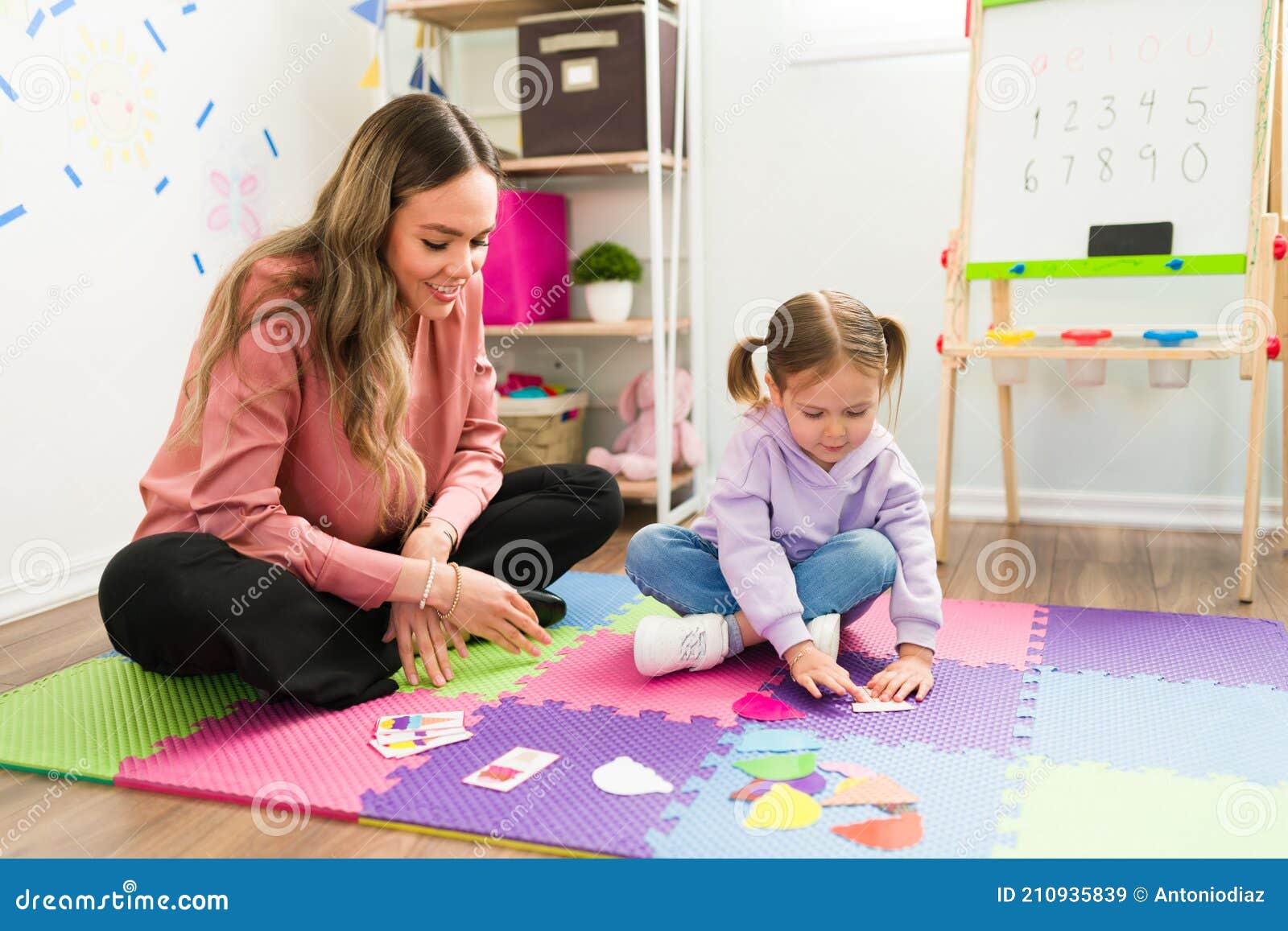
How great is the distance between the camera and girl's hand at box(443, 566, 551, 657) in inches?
53.6

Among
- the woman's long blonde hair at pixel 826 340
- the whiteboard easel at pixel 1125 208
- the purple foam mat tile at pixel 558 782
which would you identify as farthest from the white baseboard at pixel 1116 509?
the purple foam mat tile at pixel 558 782

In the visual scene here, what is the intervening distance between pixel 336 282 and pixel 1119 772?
102 cm

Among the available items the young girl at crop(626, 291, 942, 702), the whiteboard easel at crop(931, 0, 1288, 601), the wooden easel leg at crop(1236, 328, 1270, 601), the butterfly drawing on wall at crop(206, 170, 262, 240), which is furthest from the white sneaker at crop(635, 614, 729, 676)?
the butterfly drawing on wall at crop(206, 170, 262, 240)

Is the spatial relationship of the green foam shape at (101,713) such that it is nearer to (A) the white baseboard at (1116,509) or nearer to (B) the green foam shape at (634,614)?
(B) the green foam shape at (634,614)

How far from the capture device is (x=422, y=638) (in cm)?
139

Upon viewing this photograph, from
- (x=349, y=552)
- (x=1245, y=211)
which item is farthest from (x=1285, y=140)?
(x=349, y=552)

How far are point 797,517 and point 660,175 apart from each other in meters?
1.14

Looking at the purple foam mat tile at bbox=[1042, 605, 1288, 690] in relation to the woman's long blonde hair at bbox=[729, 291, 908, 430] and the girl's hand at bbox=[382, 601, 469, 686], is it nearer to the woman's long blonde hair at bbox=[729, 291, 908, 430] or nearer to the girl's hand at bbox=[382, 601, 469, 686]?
the woman's long blonde hair at bbox=[729, 291, 908, 430]

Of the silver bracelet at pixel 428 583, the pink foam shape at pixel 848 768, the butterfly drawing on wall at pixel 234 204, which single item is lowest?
the pink foam shape at pixel 848 768

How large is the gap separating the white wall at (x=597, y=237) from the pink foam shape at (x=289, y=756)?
0.75 meters

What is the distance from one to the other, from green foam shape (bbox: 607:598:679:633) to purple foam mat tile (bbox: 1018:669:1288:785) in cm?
56

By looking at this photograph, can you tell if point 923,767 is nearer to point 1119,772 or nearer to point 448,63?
point 1119,772

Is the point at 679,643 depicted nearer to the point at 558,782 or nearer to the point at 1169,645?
the point at 558,782

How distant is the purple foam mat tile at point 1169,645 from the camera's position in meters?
1.45
